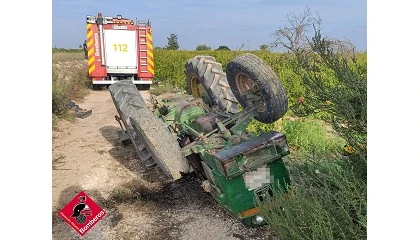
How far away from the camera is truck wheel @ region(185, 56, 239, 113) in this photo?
489 centimetres

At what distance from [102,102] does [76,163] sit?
5624 mm

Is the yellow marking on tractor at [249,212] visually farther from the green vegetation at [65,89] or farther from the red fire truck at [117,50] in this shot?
the red fire truck at [117,50]

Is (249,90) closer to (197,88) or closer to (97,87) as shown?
(197,88)

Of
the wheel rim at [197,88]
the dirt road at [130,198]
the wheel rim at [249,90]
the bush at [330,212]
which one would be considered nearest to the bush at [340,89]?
the bush at [330,212]

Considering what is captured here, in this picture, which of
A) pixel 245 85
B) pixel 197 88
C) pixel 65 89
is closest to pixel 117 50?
pixel 65 89

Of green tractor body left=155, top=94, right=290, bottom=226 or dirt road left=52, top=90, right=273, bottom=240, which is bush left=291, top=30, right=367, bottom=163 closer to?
green tractor body left=155, top=94, right=290, bottom=226

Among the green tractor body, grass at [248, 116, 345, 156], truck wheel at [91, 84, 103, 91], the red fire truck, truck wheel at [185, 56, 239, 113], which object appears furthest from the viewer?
truck wheel at [91, 84, 103, 91]

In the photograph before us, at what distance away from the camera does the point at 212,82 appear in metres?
5.07

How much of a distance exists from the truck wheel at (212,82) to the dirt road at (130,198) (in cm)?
107

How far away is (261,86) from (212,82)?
1.86 metres

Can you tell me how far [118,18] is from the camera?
13.7 metres

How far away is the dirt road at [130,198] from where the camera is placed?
3.52 m

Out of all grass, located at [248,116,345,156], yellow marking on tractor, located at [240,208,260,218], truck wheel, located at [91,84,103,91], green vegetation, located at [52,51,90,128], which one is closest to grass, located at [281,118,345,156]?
grass, located at [248,116,345,156]

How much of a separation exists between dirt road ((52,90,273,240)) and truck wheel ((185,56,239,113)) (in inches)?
42.2
